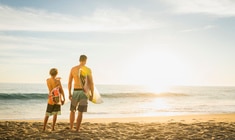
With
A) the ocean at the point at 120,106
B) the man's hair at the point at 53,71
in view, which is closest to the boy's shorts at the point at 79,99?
the man's hair at the point at 53,71

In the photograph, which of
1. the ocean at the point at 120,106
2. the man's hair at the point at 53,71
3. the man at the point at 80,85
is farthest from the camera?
the ocean at the point at 120,106

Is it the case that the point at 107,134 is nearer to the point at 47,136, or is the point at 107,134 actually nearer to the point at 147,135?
the point at 147,135

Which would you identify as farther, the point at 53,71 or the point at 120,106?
the point at 120,106

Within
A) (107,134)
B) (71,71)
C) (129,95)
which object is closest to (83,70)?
(71,71)

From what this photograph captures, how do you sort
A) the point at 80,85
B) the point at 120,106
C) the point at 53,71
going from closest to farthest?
1. the point at 80,85
2. the point at 53,71
3. the point at 120,106

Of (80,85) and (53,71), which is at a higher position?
(53,71)

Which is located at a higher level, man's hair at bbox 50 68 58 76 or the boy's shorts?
man's hair at bbox 50 68 58 76

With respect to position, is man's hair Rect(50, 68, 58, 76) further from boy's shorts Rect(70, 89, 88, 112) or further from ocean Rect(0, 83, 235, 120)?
ocean Rect(0, 83, 235, 120)

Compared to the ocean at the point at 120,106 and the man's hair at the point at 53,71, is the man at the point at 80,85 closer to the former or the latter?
the man's hair at the point at 53,71

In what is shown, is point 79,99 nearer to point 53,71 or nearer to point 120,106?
point 53,71

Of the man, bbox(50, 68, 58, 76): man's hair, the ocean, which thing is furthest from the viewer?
the ocean

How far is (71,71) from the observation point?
793 centimetres

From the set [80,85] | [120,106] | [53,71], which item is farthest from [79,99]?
[120,106]

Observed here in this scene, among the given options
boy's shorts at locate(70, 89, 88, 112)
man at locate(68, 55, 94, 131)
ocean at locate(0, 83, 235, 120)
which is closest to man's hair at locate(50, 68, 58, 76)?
man at locate(68, 55, 94, 131)
